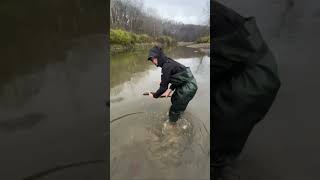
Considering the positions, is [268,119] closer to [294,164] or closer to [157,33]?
[294,164]

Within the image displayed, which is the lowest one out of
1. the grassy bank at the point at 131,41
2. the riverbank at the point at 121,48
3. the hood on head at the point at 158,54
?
the hood on head at the point at 158,54

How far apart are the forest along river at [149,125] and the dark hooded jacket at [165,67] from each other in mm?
39

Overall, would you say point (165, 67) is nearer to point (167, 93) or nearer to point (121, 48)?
point (167, 93)

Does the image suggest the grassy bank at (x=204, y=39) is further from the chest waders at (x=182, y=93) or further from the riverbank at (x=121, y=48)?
the riverbank at (x=121, y=48)

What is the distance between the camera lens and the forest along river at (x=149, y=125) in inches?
135

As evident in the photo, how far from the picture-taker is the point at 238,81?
3459 mm

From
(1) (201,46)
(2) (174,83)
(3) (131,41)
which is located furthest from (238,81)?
(3) (131,41)

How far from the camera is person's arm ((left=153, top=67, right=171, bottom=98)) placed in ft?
11.4

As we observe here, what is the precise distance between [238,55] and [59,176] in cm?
181

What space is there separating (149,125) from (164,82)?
39 cm

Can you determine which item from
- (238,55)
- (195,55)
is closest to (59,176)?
(195,55)

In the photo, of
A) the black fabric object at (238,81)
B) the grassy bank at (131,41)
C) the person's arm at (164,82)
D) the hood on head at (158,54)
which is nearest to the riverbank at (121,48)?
the grassy bank at (131,41)

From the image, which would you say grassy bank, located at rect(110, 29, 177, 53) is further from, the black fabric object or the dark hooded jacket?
the black fabric object

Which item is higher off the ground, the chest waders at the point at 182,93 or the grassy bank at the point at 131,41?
the grassy bank at the point at 131,41
